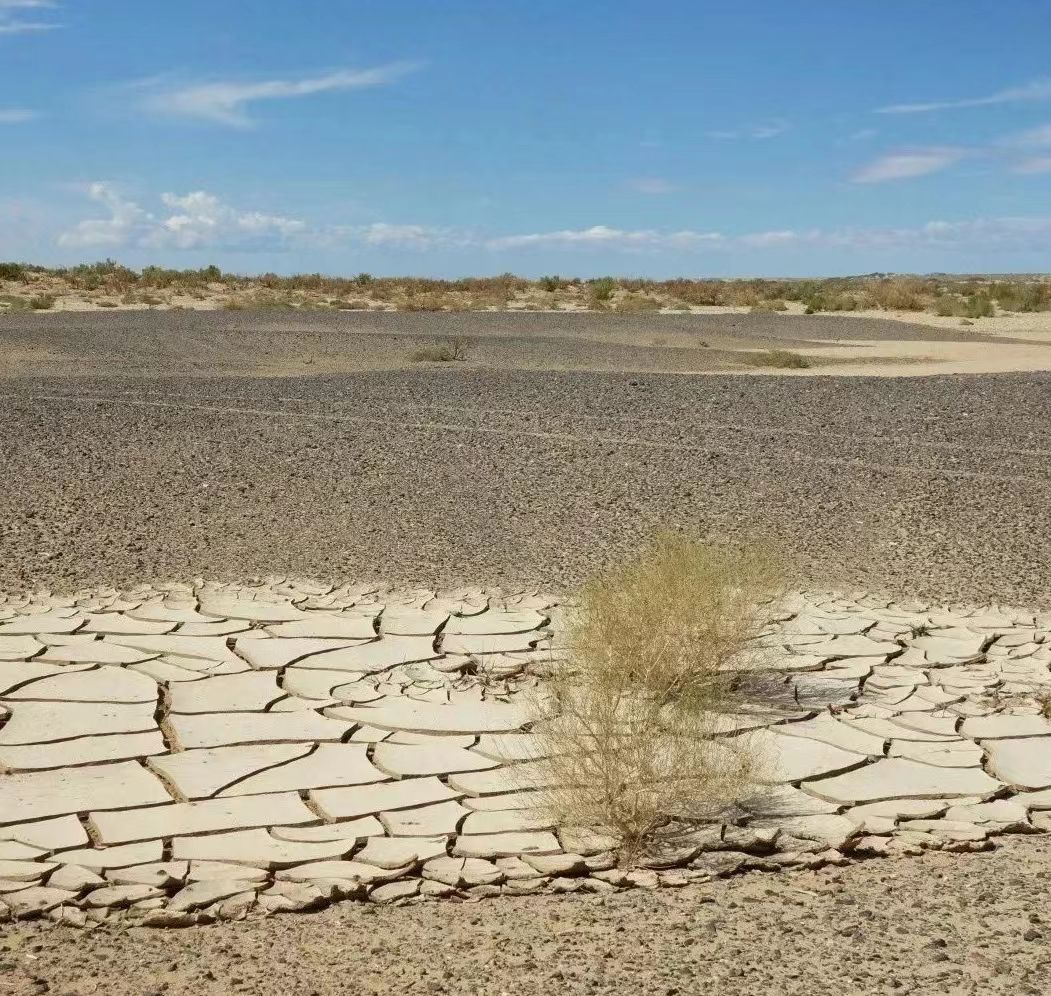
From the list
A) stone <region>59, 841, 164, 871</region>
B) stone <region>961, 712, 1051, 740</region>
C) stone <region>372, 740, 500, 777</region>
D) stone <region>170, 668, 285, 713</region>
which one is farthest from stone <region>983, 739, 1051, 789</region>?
stone <region>59, 841, 164, 871</region>

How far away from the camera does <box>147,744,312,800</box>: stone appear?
17.5 ft

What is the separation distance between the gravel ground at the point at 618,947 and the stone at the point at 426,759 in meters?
1.17

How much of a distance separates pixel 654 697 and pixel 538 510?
14.6 feet

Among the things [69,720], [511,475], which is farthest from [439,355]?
[69,720]

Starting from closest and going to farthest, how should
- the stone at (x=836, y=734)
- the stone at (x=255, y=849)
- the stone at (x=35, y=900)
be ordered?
1. the stone at (x=35, y=900)
2. the stone at (x=255, y=849)
3. the stone at (x=836, y=734)

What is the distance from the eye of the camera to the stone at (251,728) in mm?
5844

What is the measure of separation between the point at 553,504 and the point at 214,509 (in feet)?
8.16

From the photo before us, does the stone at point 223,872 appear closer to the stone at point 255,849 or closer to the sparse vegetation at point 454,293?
the stone at point 255,849

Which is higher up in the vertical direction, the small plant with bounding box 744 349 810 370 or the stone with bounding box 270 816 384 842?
the small plant with bounding box 744 349 810 370

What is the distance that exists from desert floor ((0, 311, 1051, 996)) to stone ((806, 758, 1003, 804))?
49 cm

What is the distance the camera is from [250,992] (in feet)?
12.4

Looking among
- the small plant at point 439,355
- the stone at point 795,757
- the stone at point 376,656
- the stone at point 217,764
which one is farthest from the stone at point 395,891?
the small plant at point 439,355

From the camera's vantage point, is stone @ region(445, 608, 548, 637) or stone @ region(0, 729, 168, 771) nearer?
stone @ region(0, 729, 168, 771)

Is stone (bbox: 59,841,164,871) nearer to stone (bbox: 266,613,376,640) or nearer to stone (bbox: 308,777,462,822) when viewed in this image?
stone (bbox: 308,777,462,822)
